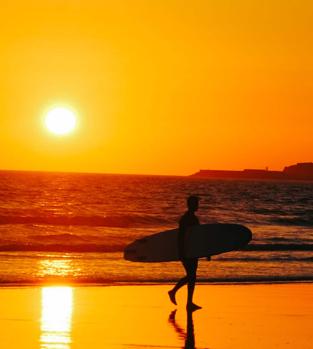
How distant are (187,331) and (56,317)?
2203mm

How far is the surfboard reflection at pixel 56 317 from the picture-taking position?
11368mm

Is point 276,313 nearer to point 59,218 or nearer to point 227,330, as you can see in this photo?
point 227,330

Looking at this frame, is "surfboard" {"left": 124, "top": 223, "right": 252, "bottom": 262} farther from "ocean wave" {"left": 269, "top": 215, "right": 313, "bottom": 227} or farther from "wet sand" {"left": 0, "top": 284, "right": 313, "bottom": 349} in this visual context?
"ocean wave" {"left": 269, "top": 215, "right": 313, "bottom": 227}

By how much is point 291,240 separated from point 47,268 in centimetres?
1969

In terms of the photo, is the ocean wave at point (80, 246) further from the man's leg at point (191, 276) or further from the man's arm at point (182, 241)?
the man's arm at point (182, 241)

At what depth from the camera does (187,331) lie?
1252 centimetres

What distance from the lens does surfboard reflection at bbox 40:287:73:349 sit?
1137 cm

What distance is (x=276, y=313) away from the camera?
47.2 ft

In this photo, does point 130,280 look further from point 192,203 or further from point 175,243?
point 192,203

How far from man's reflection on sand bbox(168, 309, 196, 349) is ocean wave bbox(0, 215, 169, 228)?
36.8 meters

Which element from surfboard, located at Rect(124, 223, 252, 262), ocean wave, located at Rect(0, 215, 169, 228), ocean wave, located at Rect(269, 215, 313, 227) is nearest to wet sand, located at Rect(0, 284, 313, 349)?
surfboard, located at Rect(124, 223, 252, 262)

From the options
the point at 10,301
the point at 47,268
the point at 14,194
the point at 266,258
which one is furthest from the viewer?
the point at 14,194

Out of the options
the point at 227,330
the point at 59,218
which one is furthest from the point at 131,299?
the point at 59,218

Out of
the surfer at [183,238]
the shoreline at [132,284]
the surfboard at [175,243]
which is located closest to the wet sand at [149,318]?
the surfer at [183,238]
